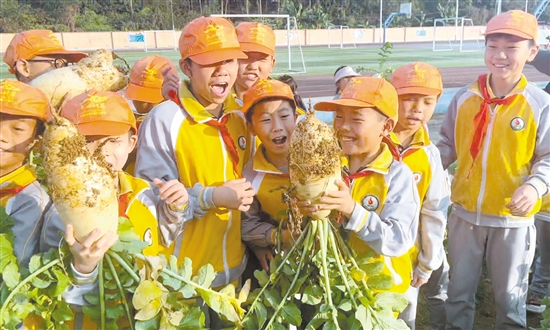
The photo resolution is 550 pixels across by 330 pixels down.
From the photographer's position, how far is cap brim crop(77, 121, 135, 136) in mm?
1996

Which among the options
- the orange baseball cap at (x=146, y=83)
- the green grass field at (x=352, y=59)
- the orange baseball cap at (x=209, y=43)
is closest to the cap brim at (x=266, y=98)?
the orange baseball cap at (x=209, y=43)

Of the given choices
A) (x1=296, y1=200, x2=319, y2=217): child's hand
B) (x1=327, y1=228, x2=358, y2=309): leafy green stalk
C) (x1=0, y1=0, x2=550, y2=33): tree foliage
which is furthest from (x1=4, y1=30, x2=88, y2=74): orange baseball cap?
(x1=0, y1=0, x2=550, y2=33): tree foliage

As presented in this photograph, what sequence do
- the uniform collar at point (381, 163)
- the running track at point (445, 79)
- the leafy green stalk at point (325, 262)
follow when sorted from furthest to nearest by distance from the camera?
the running track at point (445, 79)
the uniform collar at point (381, 163)
the leafy green stalk at point (325, 262)

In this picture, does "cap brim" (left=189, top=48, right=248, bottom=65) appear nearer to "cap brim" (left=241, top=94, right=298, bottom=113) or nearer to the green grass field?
"cap brim" (left=241, top=94, right=298, bottom=113)

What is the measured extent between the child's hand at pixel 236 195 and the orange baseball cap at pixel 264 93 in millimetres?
440

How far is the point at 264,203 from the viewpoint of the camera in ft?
8.60

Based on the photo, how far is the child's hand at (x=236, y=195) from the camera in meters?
2.24

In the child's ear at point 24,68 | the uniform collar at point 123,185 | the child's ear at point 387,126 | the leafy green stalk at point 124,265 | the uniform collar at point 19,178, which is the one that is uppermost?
the child's ear at point 24,68

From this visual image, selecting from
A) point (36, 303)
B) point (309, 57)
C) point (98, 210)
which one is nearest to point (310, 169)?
point (98, 210)

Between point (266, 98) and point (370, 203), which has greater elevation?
point (266, 98)

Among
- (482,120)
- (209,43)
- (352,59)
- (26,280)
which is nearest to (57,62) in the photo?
(209,43)

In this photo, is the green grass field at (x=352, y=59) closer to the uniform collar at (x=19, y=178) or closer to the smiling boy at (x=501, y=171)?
the smiling boy at (x=501, y=171)

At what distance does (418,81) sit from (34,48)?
2274 mm

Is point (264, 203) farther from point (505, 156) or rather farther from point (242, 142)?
point (505, 156)
